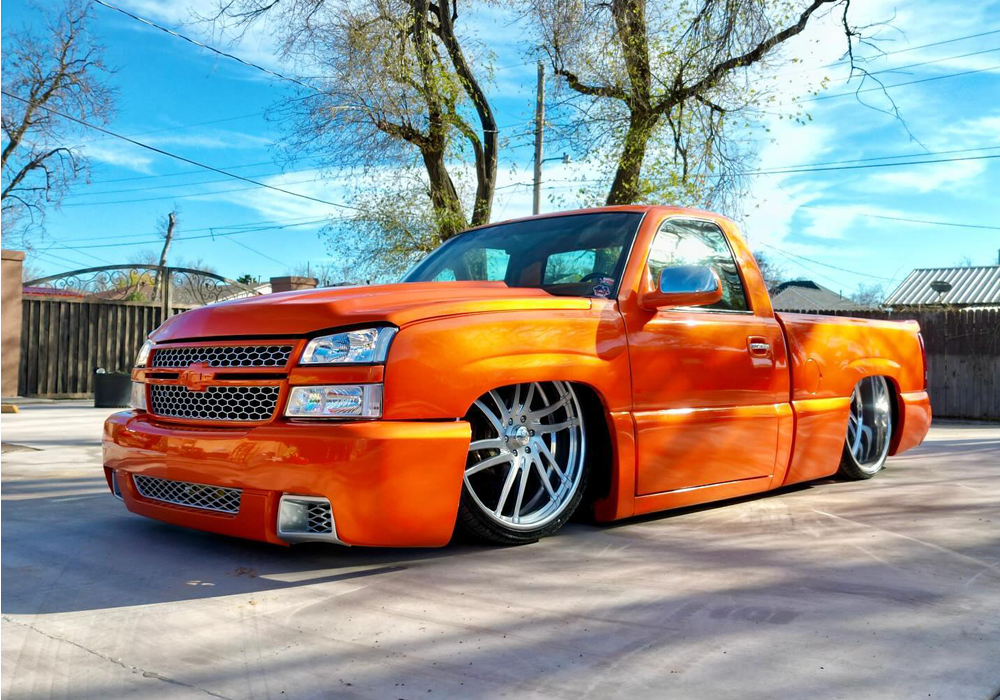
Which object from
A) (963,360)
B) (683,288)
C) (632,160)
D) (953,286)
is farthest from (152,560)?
(953,286)

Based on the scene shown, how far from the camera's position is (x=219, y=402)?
3584 mm

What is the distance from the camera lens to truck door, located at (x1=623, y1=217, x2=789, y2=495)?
4.31 m

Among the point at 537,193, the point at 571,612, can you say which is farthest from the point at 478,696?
the point at 537,193

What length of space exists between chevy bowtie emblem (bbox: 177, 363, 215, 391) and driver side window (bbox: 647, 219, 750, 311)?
90.6 inches

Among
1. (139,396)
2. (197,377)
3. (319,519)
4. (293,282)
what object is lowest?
(319,519)

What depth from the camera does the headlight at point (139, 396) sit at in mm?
3996

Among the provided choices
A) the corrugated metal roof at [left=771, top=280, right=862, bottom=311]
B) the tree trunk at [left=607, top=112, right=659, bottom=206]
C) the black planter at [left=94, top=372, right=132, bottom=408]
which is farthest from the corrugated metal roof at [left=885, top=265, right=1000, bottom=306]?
the black planter at [left=94, top=372, right=132, bottom=408]

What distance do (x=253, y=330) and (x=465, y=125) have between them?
38.2ft

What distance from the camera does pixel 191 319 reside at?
384cm

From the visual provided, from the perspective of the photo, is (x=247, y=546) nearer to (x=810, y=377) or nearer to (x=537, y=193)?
(x=810, y=377)

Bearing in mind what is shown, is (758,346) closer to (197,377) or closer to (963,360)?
(197,377)

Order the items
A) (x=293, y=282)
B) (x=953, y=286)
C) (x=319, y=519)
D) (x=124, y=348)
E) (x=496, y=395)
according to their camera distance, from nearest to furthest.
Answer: (x=319, y=519)
(x=496, y=395)
(x=293, y=282)
(x=124, y=348)
(x=953, y=286)

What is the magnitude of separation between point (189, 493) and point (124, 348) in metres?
14.5

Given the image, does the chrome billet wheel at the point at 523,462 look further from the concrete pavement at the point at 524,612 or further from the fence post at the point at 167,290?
the fence post at the point at 167,290
